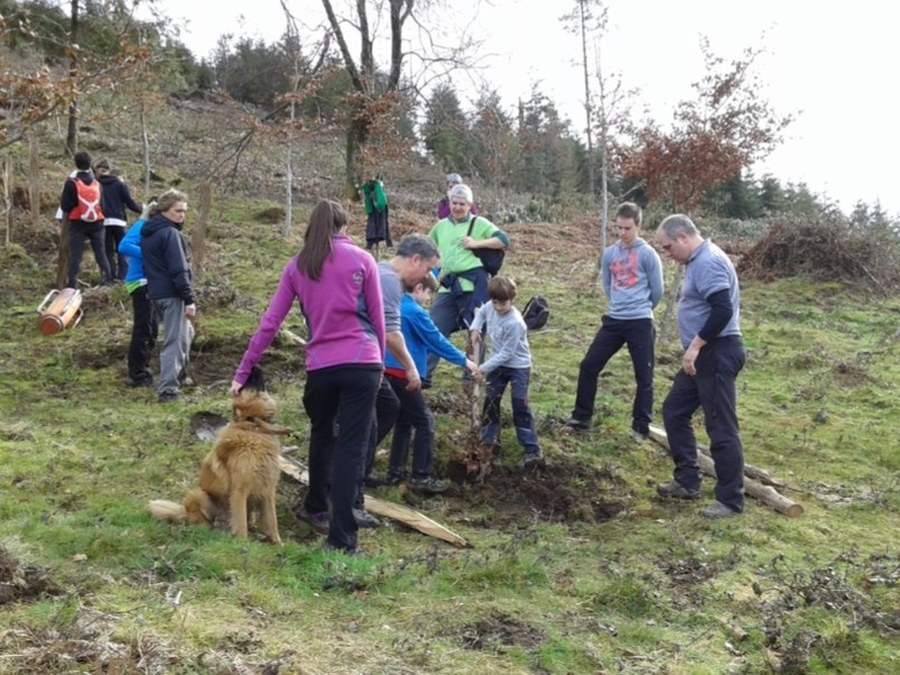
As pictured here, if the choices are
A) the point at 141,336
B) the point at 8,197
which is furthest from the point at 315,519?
the point at 8,197

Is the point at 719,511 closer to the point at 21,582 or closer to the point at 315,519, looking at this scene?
the point at 315,519

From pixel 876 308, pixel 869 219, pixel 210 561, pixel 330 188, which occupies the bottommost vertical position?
pixel 210 561

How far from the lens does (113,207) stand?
42.4 ft

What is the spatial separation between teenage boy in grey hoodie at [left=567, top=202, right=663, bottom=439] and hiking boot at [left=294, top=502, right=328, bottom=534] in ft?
10.6

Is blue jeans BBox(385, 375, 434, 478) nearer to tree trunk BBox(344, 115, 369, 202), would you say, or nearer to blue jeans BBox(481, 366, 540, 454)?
blue jeans BBox(481, 366, 540, 454)

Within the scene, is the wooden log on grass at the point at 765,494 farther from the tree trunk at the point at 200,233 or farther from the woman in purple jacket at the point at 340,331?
the tree trunk at the point at 200,233

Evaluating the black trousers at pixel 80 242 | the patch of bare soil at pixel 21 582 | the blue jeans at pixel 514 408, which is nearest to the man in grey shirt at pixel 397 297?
the blue jeans at pixel 514 408

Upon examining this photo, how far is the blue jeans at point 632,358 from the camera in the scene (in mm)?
7777

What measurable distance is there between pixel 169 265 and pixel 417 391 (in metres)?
2.98

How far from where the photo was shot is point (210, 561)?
464 cm

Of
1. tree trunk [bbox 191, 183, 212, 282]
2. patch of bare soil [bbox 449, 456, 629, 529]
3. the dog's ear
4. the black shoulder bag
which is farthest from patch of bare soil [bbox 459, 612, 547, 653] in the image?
tree trunk [bbox 191, 183, 212, 282]

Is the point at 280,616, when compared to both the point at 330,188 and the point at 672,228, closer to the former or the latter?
the point at 672,228

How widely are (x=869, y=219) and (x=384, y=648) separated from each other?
20.0 m

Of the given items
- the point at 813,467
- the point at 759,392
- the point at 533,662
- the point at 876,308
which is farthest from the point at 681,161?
the point at 533,662
